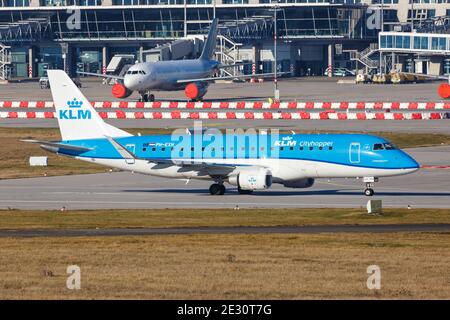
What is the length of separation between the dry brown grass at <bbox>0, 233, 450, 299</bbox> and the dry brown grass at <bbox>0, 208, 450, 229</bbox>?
4822 mm

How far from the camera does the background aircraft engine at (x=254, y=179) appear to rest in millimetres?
60875

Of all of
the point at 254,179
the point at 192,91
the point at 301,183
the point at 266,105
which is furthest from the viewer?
the point at 192,91

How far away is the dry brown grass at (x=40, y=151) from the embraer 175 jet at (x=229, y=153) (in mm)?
11456

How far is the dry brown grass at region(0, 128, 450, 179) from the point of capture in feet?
251

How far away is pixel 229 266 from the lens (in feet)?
124

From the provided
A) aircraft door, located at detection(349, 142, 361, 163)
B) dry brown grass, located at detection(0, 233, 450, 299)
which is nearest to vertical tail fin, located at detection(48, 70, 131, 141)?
aircraft door, located at detection(349, 142, 361, 163)

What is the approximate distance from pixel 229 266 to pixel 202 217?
15.7 m

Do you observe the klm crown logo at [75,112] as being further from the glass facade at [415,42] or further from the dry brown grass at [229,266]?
Answer: the glass facade at [415,42]

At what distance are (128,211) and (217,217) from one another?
5.09 m

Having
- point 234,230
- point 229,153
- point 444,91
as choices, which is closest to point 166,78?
point 444,91

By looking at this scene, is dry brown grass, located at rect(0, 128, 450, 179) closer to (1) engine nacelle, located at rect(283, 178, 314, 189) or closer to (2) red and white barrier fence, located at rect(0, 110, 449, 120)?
(2) red and white barrier fence, located at rect(0, 110, 449, 120)

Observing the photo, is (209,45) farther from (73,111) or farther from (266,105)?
(73,111)

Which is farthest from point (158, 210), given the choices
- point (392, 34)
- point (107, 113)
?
point (392, 34)
